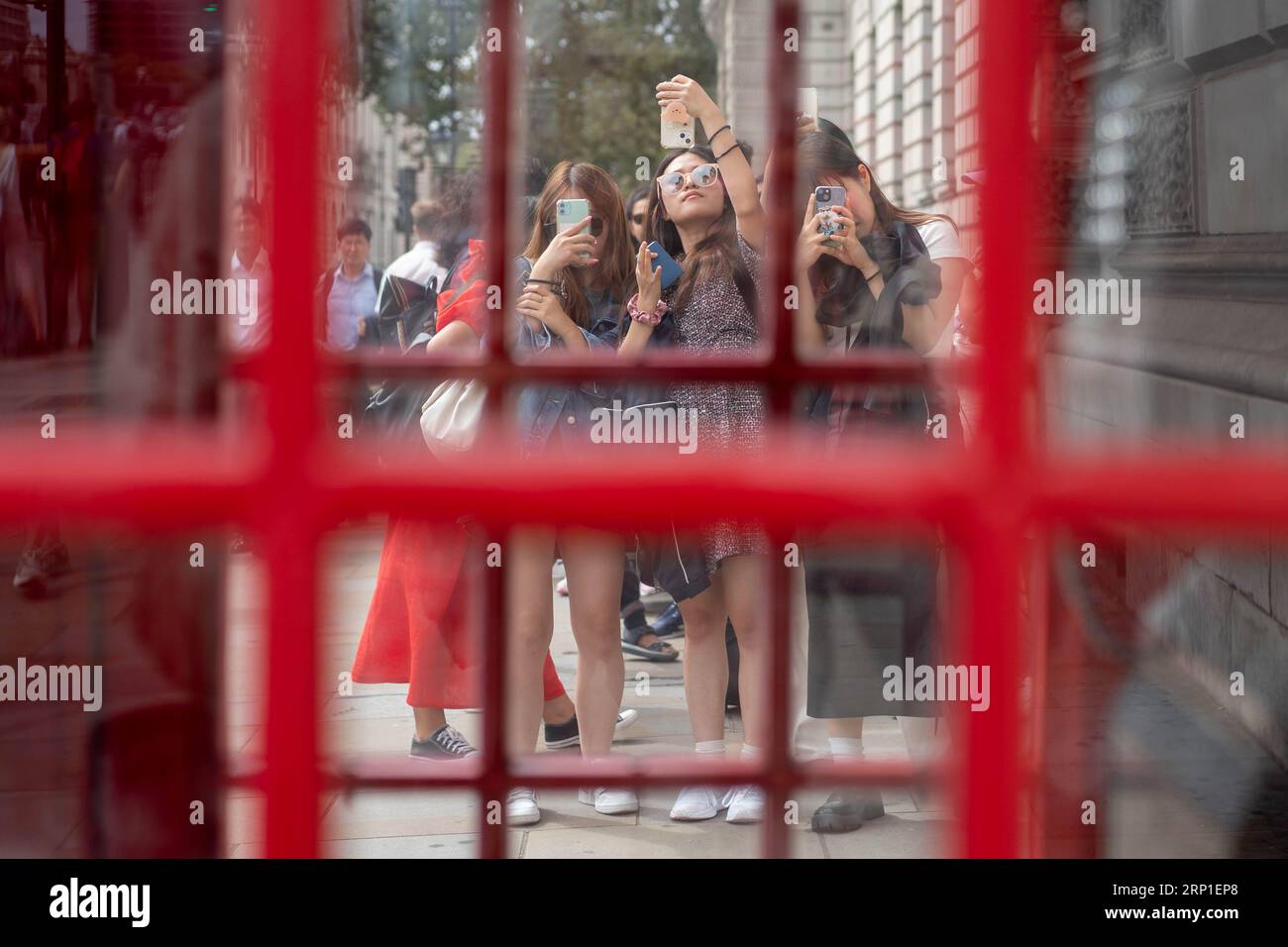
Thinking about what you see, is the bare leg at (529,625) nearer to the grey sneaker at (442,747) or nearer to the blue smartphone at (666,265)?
the grey sneaker at (442,747)

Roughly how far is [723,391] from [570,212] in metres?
0.51

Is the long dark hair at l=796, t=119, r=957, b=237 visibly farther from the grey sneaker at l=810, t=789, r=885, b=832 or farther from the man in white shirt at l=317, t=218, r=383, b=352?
the grey sneaker at l=810, t=789, r=885, b=832

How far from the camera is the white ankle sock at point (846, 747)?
2.90 meters

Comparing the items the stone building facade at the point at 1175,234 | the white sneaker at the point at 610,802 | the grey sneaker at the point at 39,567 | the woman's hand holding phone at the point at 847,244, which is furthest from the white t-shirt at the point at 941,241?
the grey sneaker at the point at 39,567

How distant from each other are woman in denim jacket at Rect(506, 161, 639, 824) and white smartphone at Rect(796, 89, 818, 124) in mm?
529

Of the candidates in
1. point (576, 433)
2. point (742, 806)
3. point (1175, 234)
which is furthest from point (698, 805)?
point (1175, 234)

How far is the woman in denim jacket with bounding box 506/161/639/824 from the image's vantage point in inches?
106

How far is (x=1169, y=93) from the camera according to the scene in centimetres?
398

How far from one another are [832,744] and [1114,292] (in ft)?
6.33

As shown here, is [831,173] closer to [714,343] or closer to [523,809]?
[714,343]

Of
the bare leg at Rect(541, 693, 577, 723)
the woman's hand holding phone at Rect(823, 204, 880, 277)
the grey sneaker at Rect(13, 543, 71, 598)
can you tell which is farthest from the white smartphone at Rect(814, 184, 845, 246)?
the grey sneaker at Rect(13, 543, 71, 598)
